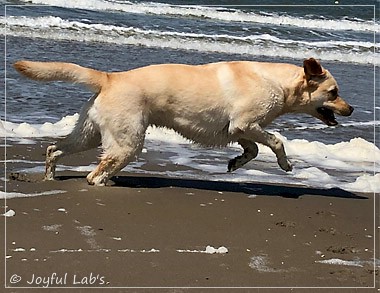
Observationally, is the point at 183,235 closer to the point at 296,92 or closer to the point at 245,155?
the point at 245,155

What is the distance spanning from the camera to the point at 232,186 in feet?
24.1

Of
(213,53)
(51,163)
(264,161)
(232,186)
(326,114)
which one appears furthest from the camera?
(213,53)

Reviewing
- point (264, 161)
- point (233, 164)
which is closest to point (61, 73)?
point (233, 164)

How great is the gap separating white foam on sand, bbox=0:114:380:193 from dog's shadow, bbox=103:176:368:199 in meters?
0.21

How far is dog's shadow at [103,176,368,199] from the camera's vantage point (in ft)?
23.4

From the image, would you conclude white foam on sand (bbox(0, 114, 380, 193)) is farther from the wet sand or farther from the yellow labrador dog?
the yellow labrador dog

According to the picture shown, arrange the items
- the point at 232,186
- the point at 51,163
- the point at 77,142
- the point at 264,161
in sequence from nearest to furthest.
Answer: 1. the point at 51,163
2. the point at 77,142
3. the point at 232,186
4. the point at 264,161

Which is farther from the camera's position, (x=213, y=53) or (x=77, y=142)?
(x=213, y=53)

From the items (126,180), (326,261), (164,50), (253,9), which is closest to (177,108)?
(126,180)

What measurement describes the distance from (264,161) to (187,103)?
1.86 metres

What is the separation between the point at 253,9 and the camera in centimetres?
2805

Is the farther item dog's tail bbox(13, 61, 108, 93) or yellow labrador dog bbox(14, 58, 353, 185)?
yellow labrador dog bbox(14, 58, 353, 185)

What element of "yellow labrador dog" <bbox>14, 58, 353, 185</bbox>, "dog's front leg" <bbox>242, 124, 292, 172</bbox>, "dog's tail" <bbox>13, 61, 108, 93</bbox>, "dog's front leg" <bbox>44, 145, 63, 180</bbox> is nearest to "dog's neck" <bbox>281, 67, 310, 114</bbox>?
"yellow labrador dog" <bbox>14, 58, 353, 185</bbox>

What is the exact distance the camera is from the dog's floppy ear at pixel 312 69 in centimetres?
733
